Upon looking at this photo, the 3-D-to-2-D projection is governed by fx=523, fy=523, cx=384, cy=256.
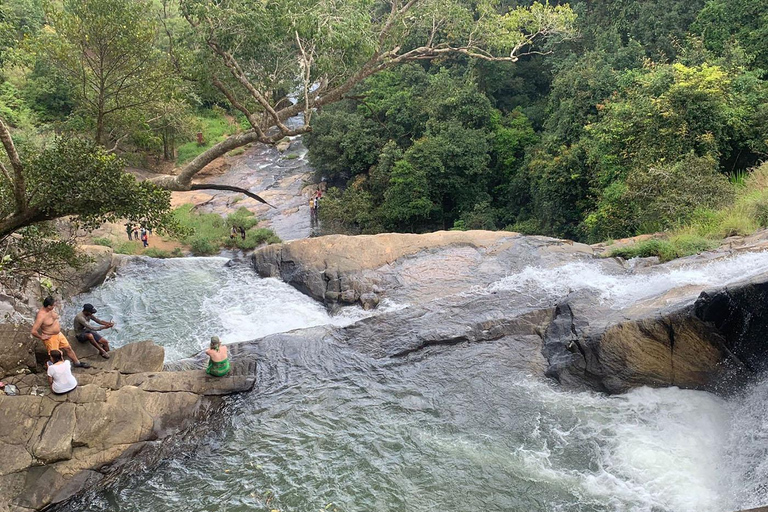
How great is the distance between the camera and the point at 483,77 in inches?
1086

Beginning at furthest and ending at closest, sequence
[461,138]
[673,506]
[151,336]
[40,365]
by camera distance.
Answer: [461,138] < [151,336] < [40,365] < [673,506]

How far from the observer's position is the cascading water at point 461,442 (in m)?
7.75

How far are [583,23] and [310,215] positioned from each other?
16.8 metres

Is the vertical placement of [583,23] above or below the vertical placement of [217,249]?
above

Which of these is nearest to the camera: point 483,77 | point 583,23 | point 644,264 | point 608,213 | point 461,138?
point 644,264

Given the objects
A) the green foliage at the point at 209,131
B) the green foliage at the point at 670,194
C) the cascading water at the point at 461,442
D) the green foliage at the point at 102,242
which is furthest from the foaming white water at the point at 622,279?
the green foliage at the point at 209,131

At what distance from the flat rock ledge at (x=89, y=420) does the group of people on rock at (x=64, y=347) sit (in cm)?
20

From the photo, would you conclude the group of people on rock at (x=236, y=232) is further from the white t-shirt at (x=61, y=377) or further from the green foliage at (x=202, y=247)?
the white t-shirt at (x=61, y=377)

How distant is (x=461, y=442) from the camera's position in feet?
29.6

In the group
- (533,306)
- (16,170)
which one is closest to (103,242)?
(16,170)

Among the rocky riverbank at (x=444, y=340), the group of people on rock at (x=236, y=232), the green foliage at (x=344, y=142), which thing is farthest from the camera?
the green foliage at (x=344, y=142)

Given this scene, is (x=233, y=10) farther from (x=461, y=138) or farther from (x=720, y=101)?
(x=461, y=138)

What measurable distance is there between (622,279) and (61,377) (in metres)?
11.4

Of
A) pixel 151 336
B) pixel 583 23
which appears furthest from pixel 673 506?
pixel 583 23
